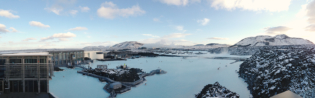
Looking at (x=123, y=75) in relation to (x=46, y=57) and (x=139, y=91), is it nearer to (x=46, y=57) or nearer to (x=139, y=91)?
(x=139, y=91)

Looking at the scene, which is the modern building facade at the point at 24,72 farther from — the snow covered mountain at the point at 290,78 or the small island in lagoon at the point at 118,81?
the snow covered mountain at the point at 290,78

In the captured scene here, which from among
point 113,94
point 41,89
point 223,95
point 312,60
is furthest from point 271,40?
point 41,89

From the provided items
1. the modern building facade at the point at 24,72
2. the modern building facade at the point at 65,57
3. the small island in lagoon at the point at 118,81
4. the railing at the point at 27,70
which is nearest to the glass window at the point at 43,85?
the modern building facade at the point at 24,72

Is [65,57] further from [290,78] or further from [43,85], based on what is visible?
[290,78]

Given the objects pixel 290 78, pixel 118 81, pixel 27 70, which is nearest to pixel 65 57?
pixel 118 81

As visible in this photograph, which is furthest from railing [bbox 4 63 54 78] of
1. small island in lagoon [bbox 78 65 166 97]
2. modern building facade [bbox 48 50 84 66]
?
modern building facade [bbox 48 50 84 66]

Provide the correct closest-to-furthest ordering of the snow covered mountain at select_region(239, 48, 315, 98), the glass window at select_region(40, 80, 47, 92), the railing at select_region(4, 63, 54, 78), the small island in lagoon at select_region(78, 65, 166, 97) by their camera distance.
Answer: the railing at select_region(4, 63, 54, 78) < the glass window at select_region(40, 80, 47, 92) < the snow covered mountain at select_region(239, 48, 315, 98) < the small island in lagoon at select_region(78, 65, 166, 97)

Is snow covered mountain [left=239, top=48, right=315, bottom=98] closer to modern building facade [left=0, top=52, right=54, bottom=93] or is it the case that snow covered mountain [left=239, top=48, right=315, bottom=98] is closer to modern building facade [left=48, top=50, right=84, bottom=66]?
modern building facade [left=0, top=52, right=54, bottom=93]
